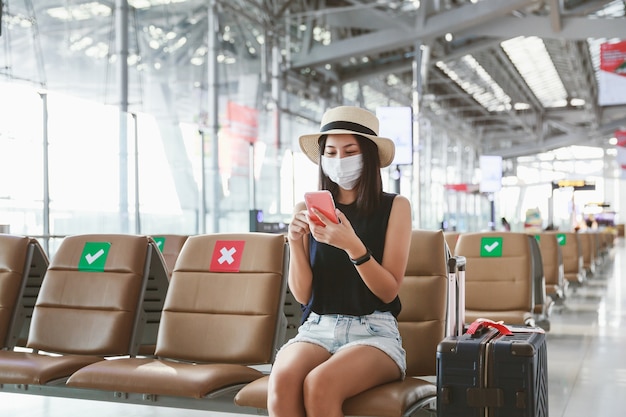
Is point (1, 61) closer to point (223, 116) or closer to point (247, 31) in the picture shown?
point (223, 116)

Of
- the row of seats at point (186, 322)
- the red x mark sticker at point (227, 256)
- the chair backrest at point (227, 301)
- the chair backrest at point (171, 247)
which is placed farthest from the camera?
the chair backrest at point (171, 247)

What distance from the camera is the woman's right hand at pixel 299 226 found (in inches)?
115

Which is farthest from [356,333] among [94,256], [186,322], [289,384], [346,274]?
[94,256]

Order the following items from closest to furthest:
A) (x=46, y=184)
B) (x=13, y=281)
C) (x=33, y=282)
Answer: (x=13, y=281) → (x=33, y=282) → (x=46, y=184)

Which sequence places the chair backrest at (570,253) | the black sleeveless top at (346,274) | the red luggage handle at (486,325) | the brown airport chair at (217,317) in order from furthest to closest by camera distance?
the chair backrest at (570,253) < the brown airport chair at (217,317) < the black sleeveless top at (346,274) < the red luggage handle at (486,325)

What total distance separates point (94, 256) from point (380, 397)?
6.16ft

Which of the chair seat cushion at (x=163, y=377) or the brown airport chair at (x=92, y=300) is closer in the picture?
the chair seat cushion at (x=163, y=377)

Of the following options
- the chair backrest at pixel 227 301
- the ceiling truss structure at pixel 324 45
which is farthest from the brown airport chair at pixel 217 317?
the ceiling truss structure at pixel 324 45

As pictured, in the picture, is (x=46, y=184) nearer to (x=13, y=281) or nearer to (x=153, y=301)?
(x=13, y=281)

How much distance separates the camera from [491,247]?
6086mm

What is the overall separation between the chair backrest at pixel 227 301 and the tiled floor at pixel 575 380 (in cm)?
104

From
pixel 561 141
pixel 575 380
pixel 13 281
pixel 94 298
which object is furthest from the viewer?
pixel 561 141

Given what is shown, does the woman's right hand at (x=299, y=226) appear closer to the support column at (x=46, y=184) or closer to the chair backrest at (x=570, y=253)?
the support column at (x=46, y=184)

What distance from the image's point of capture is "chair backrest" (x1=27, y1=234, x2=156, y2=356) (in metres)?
3.78
